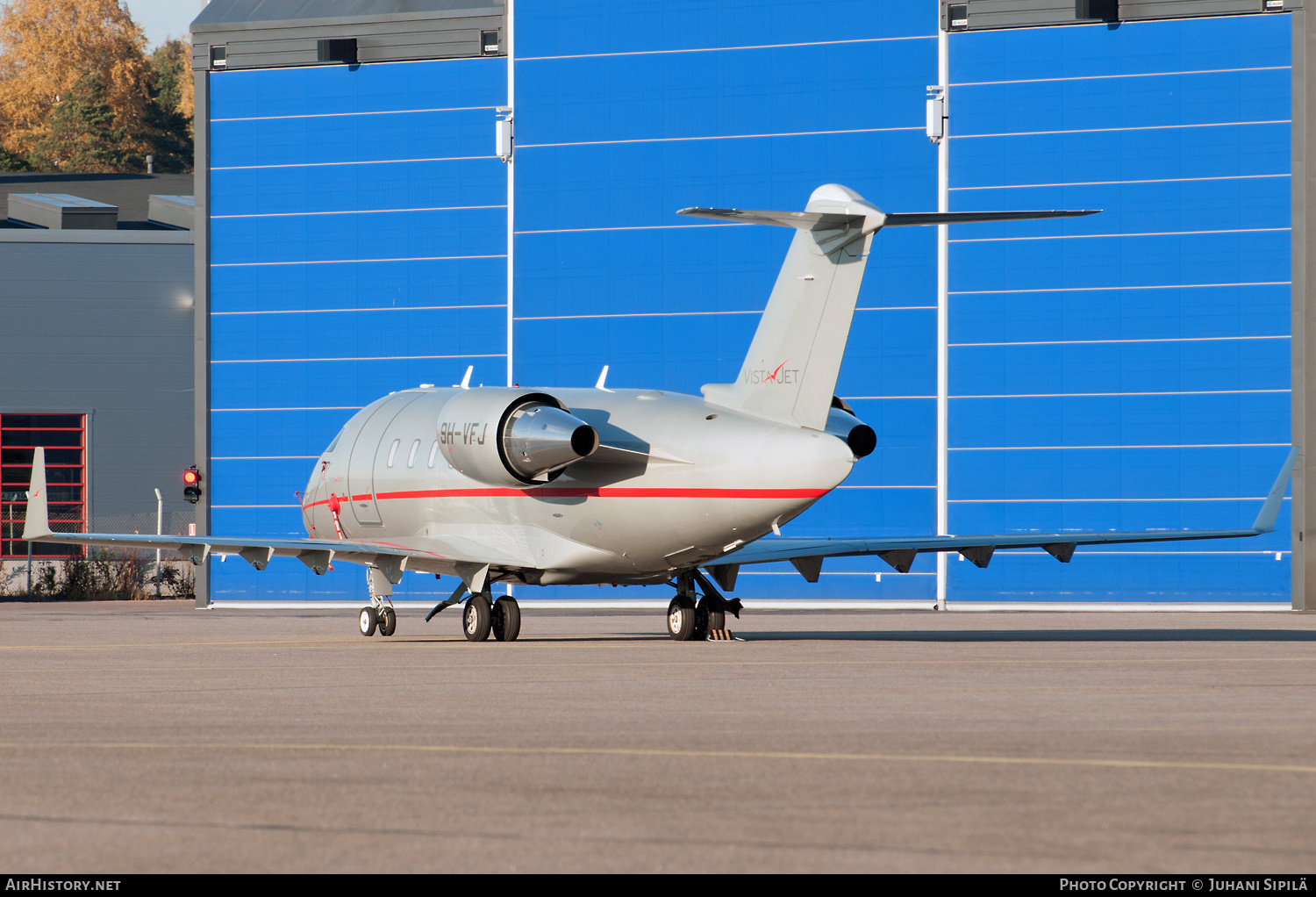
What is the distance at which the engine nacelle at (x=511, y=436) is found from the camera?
23.7 m

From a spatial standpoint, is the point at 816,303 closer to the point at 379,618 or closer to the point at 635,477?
the point at 635,477

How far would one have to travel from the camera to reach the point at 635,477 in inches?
945

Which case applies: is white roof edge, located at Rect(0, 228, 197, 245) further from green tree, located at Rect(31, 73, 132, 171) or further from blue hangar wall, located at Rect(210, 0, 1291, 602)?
green tree, located at Rect(31, 73, 132, 171)

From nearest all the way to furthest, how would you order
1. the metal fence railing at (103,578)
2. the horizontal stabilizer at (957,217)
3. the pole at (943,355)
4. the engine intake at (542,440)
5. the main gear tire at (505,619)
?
the horizontal stabilizer at (957,217), the engine intake at (542,440), the main gear tire at (505,619), the pole at (943,355), the metal fence railing at (103,578)

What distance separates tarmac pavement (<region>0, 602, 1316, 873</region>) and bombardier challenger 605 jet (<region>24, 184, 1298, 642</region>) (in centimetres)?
247

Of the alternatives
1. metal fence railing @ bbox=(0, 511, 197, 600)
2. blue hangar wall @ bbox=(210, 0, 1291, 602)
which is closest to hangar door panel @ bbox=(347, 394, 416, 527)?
blue hangar wall @ bbox=(210, 0, 1291, 602)

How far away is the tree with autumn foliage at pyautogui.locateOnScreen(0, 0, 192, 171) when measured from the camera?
429 feet

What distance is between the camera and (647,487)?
23844 millimetres

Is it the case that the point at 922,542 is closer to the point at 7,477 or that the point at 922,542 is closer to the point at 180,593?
the point at 180,593

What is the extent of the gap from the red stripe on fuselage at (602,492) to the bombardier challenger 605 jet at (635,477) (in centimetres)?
2

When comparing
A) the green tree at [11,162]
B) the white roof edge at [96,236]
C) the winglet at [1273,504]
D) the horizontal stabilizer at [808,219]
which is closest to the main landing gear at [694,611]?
the horizontal stabilizer at [808,219]

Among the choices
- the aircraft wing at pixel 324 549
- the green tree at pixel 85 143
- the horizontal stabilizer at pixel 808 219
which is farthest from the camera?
the green tree at pixel 85 143
